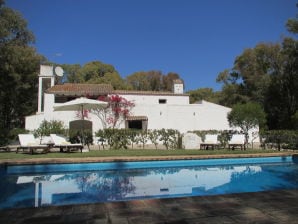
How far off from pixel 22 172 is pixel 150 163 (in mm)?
4560

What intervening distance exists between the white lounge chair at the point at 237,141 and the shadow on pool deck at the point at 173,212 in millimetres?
11146

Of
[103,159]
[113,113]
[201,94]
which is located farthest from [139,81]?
[103,159]

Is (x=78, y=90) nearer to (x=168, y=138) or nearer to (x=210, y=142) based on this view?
(x=168, y=138)

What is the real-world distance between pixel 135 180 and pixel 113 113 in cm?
1355

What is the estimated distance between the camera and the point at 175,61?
41.0 metres

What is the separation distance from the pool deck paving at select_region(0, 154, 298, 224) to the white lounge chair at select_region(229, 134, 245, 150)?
36.4 ft

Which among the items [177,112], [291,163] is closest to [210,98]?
[177,112]

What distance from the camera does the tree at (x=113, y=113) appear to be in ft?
71.8

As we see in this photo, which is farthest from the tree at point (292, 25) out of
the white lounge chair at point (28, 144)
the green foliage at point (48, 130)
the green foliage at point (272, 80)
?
the white lounge chair at point (28, 144)

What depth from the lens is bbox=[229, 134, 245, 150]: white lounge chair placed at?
1592 cm

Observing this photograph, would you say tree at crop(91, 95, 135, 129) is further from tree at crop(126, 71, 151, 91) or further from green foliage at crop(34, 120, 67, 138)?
tree at crop(126, 71, 151, 91)

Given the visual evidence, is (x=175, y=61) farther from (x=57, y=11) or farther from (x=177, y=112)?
(x=57, y=11)

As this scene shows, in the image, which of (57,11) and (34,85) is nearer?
(57,11)

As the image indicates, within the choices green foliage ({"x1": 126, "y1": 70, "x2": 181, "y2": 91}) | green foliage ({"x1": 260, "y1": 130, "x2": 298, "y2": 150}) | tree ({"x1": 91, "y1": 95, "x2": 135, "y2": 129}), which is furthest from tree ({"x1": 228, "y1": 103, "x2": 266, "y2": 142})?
green foliage ({"x1": 126, "y1": 70, "x2": 181, "y2": 91})
